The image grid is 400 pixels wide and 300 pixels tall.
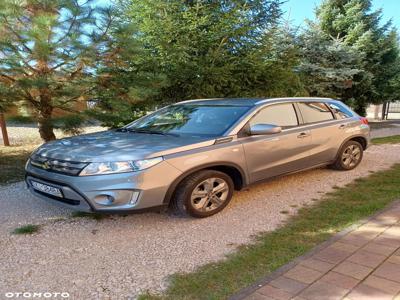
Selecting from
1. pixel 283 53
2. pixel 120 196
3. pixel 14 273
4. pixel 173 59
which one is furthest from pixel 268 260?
pixel 283 53

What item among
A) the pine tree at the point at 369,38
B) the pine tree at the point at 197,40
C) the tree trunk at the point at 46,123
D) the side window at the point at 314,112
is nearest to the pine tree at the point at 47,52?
the tree trunk at the point at 46,123

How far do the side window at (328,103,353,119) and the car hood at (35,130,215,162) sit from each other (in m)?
2.85

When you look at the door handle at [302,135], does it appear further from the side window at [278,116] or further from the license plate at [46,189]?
the license plate at [46,189]

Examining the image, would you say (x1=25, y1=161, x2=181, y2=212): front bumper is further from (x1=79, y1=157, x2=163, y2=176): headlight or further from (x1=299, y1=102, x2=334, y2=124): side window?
(x1=299, y1=102, x2=334, y2=124): side window

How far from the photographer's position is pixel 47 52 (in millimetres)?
6262

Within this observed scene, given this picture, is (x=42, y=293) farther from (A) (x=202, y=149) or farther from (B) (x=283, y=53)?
(B) (x=283, y=53)

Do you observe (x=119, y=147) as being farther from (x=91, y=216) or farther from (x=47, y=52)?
(x=47, y=52)

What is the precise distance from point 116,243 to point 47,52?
4330mm

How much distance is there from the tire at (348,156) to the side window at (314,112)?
A: 65cm

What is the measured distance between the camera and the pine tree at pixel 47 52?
20.5 feet

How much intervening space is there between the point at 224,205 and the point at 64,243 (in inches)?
71.6

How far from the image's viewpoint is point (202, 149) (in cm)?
393

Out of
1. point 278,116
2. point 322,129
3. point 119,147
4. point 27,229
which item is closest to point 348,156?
point 322,129

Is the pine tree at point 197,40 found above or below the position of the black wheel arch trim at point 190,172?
above
